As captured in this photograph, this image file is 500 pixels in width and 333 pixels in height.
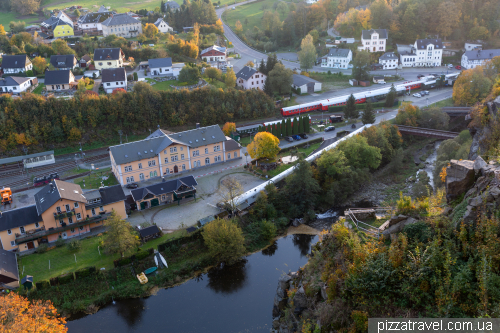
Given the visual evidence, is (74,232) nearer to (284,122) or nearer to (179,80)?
(284,122)

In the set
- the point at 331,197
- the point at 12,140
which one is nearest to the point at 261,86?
the point at 331,197

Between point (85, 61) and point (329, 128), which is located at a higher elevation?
point (85, 61)

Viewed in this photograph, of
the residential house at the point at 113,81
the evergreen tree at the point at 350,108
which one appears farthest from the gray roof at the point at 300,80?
the residential house at the point at 113,81

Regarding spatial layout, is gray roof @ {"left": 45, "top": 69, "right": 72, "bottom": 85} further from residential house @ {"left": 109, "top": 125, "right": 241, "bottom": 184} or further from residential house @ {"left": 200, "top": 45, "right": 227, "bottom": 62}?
residential house @ {"left": 200, "top": 45, "right": 227, "bottom": 62}

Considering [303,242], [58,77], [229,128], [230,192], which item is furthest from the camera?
[58,77]

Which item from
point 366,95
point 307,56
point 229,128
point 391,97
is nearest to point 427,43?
point 307,56

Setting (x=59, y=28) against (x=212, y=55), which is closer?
(x=212, y=55)

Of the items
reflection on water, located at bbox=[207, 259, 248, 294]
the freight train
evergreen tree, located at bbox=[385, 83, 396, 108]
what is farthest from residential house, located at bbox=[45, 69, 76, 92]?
evergreen tree, located at bbox=[385, 83, 396, 108]

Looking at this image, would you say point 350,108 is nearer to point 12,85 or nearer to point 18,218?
point 18,218
